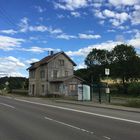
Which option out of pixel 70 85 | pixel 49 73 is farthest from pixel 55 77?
pixel 70 85

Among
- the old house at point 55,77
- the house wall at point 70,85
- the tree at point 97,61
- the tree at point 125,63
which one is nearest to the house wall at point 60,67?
the old house at point 55,77

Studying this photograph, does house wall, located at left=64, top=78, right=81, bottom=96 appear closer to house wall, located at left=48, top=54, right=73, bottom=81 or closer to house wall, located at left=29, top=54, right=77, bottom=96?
house wall, located at left=29, top=54, right=77, bottom=96

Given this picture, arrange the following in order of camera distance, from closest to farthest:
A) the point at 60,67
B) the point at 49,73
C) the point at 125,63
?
the point at 49,73
the point at 60,67
the point at 125,63

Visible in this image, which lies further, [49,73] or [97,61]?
[97,61]

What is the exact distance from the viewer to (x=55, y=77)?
77.5 metres

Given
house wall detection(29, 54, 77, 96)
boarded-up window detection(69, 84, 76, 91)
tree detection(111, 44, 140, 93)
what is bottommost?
boarded-up window detection(69, 84, 76, 91)

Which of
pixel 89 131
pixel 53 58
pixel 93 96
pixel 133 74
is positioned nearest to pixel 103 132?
pixel 89 131

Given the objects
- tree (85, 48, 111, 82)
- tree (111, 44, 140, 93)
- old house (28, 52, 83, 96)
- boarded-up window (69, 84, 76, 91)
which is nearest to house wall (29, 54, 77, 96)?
old house (28, 52, 83, 96)

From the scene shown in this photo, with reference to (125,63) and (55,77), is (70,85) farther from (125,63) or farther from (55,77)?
(125,63)

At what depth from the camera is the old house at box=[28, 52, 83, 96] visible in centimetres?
7126

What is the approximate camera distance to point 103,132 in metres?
12.8

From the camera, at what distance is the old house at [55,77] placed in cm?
7126

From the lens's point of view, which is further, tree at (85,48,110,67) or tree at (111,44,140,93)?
tree at (85,48,110,67)

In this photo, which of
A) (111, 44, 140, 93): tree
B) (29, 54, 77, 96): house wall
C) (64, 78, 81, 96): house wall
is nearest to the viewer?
(64, 78, 81, 96): house wall
